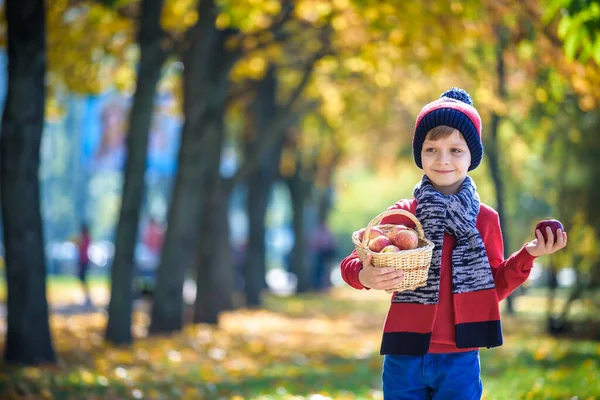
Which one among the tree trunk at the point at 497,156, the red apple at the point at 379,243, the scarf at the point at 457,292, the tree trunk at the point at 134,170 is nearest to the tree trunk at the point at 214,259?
the tree trunk at the point at 134,170

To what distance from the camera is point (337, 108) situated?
24.2m

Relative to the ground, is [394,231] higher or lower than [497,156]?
lower

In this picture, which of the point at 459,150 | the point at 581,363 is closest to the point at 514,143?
the point at 581,363

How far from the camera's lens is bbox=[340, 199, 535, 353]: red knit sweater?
4676mm

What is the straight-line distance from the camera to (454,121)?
4.77 metres

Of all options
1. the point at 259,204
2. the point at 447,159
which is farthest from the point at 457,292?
the point at 259,204

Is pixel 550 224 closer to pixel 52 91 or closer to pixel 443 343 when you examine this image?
pixel 443 343

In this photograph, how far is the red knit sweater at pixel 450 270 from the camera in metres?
4.68

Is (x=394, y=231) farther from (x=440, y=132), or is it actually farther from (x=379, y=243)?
(x=440, y=132)

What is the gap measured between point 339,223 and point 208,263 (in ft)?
161

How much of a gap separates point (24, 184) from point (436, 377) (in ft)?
23.6

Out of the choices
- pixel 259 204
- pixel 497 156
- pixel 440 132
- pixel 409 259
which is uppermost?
pixel 497 156

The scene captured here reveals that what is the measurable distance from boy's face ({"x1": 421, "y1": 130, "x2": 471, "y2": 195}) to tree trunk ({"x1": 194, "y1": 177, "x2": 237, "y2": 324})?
13.7 meters

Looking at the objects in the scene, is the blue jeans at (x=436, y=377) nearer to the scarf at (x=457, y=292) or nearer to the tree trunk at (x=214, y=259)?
the scarf at (x=457, y=292)
